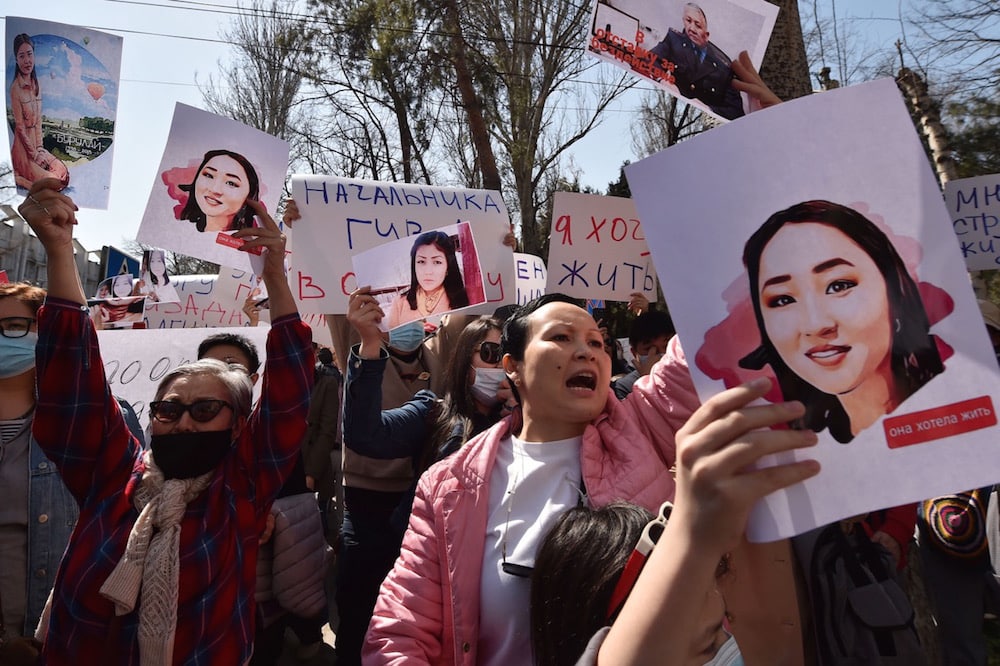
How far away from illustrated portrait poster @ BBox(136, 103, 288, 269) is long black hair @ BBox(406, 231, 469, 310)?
63 centimetres

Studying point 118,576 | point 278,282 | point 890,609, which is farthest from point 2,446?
point 890,609

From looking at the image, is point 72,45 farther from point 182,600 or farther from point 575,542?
point 575,542

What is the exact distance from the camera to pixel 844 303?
78 centimetres

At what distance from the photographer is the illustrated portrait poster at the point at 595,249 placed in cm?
409

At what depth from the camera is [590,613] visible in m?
1.21

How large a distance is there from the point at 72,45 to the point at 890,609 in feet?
9.24

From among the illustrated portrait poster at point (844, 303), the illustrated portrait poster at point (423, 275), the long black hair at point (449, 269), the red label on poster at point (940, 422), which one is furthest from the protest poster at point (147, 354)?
the red label on poster at point (940, 422)

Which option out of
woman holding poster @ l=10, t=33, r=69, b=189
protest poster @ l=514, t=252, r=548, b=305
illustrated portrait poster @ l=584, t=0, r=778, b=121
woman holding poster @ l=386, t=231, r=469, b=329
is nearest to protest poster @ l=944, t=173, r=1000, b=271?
protest poster @ l=514, t=252, r=548, b=305

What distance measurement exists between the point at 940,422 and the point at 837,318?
15cm

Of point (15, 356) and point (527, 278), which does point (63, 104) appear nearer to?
point (15, 356)

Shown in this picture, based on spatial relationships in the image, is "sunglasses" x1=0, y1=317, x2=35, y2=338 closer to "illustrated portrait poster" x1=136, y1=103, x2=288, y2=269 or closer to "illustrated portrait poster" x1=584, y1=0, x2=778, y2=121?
"illustrated portrait poster" x1=136, y1=103, x2=288, y2=269

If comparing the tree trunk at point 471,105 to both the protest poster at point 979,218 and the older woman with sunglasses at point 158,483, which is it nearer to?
the protest poster at point 979,218

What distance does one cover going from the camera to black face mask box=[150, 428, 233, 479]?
71.1 inches

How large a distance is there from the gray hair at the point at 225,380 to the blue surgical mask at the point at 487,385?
835 mm
